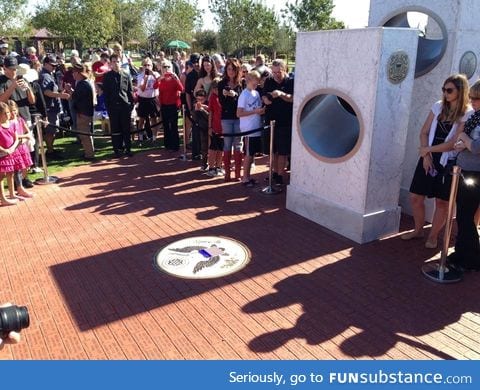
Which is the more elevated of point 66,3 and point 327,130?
point 66,3

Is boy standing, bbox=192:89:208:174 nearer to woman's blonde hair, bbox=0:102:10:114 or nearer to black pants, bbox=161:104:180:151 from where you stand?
black pants, bbox=161:104:180:151

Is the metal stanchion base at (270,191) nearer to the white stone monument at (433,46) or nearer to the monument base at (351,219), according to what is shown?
the monument base at (351,219)

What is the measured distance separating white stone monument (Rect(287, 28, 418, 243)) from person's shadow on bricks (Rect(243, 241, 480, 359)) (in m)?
0.78

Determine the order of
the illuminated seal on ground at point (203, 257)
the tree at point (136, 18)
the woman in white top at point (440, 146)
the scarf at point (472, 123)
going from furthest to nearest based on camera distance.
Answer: the tree at point (136, 18)
the illuminated seal on ground at point (203, 257)
the woman in white top at point (440, 146)
the scarf at point (472, 123)

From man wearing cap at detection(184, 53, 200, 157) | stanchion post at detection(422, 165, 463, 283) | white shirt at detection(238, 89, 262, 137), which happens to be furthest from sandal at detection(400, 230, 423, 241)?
man wearing cap at detection(184, 53, 200, 157)

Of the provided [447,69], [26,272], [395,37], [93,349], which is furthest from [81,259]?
[447,69]

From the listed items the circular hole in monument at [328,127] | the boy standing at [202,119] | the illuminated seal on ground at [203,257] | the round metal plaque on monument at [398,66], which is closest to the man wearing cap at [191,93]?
the boy standing at [202,119]

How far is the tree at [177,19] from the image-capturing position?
4494cm

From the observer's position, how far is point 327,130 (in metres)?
6.28

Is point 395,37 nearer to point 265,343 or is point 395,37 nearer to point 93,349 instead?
point 265,343

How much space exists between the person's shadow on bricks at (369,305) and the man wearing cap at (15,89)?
558 centimetres

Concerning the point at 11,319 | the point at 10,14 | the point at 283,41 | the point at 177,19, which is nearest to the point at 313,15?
the point at 283,41

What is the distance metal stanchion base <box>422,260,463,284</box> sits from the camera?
173 inches
